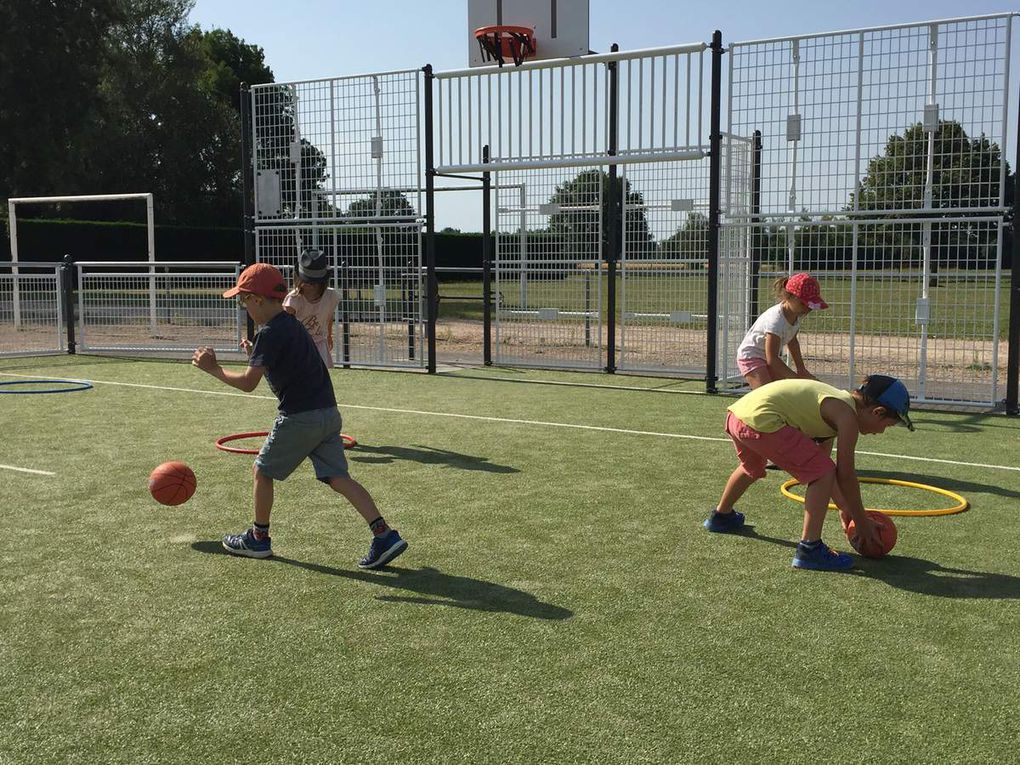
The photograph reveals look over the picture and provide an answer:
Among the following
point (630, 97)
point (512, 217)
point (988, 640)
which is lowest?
point (988, 640)

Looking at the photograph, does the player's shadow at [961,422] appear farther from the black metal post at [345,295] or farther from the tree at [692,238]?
the black metal post at [345,295]

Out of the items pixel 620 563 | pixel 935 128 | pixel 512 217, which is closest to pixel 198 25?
pixel 512 217

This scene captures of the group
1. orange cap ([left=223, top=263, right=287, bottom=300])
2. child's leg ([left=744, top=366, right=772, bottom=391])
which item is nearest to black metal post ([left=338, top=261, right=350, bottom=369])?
child's leg ([left=744, top=366, right=772, bottom=391])

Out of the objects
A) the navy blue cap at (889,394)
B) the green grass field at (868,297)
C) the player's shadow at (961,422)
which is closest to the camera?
the navy blue cap at (889,394)

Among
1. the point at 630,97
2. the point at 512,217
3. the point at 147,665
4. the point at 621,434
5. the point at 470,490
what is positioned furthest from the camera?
the point at 512,217

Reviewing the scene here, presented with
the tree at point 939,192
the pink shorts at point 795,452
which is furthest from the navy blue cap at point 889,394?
the tree at point 939,192

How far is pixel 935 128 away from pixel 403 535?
8135 millimetres

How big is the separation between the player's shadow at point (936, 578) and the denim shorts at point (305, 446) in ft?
9.43

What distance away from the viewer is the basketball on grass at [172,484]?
20.7 feet

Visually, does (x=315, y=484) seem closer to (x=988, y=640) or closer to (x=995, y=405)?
(x=988, y=640)

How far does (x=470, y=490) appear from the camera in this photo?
24.3 ft

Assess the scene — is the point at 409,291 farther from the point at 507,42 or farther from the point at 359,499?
the point at 359,499

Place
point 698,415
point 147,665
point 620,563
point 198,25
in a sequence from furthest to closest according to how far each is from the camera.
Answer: point 198,25 < point 698,415 < point 620,563 < point 147,665

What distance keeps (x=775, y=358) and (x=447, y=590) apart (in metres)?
3.40
